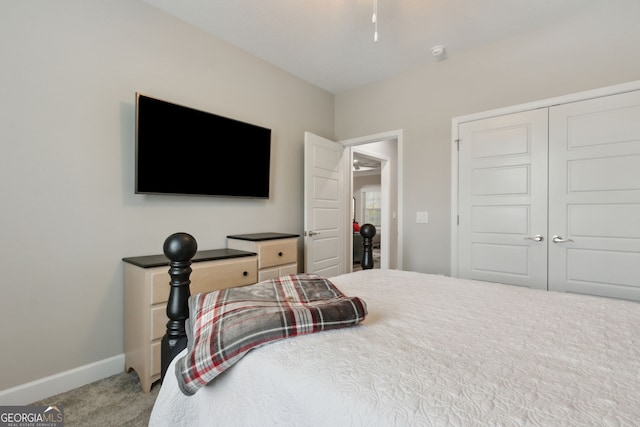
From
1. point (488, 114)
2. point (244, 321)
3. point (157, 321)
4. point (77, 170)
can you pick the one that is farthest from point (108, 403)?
point (488, 114)

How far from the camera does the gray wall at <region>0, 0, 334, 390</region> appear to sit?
70.2 inches

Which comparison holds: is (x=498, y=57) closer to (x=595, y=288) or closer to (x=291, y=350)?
(x=595, y=288)

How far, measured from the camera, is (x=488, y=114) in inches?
112

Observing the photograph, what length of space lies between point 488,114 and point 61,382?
3866mm

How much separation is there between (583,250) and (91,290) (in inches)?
143

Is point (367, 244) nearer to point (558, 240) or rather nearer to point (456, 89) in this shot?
point (558, 240)

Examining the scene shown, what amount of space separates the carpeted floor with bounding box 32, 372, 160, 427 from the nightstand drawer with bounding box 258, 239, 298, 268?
1.13 metres

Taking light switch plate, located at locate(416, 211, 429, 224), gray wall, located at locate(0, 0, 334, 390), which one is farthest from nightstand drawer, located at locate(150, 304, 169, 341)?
light switch plate, located at locate(416, 211, 429, 224)

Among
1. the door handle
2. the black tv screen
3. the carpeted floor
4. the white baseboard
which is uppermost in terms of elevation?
the black tv screen

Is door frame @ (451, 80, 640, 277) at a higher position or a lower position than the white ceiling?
lower

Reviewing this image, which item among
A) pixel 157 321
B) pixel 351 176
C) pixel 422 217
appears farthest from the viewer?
pixel 351 176

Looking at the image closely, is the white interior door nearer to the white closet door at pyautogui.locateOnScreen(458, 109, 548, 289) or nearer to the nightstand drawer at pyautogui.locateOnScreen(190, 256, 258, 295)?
the nightstand drawer at pyautogui.locateOnScreen(190, 256, 258, 295)

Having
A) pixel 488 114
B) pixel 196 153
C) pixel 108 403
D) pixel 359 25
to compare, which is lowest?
pixel 108 403

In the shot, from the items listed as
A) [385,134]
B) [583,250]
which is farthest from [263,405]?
[385,134]
